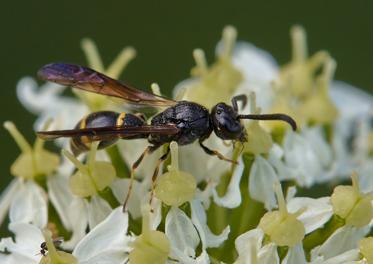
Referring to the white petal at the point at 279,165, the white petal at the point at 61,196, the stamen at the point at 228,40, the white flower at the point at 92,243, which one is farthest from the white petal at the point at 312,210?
the stamen at the point at 228,40

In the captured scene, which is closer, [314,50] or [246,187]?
[246,187]

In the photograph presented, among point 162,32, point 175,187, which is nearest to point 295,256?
point 175,187

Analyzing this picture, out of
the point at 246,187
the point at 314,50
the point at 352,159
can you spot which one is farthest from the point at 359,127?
the point at 314,50

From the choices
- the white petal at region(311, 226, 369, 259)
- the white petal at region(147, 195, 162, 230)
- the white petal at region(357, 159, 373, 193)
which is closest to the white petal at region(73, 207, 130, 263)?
the white petal at region(147, 195, 162, 230)

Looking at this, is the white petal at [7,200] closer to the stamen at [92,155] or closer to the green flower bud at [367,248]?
the stamen at [92,155]

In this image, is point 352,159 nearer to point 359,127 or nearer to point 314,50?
point 359,127

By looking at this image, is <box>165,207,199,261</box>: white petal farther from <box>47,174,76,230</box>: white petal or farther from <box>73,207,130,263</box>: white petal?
<box>47,174,76,230</box>: white petal
